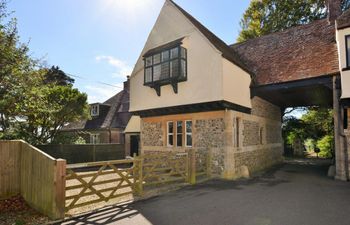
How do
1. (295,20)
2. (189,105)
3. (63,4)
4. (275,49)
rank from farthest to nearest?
1. (295,20)
2. (275,49)
3. (189,105)
4. (63,4)

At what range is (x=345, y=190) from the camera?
9.21 meters

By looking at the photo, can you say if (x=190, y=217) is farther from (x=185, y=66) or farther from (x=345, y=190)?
(x=185, y=66)

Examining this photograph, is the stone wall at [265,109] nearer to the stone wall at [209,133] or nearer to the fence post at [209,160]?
the stone wall at [209,133]

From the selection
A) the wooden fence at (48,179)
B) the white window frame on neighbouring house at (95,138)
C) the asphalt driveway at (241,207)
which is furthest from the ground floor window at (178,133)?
the white window frame on neighbouring house at (95,138)

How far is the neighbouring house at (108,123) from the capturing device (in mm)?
24656

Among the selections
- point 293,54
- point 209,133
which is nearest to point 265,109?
point 293,54

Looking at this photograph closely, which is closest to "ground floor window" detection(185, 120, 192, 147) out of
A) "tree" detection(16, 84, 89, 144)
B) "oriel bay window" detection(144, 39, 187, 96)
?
"oriel bay window" detection(144, 39, 187, 96)

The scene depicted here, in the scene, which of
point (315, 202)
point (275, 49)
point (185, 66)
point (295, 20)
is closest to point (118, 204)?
point (315, 202)

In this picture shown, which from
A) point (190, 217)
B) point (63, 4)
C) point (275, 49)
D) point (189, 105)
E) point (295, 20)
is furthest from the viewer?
point (295, 20)

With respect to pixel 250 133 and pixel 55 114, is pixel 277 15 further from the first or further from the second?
pixel 55 114

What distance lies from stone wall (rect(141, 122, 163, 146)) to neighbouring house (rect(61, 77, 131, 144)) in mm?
8779

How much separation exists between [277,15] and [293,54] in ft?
43.0

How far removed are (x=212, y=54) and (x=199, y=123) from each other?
3.66 m

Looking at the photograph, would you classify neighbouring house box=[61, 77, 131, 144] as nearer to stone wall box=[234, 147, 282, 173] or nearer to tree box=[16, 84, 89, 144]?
tree box=[16, 84, 89, 144]
